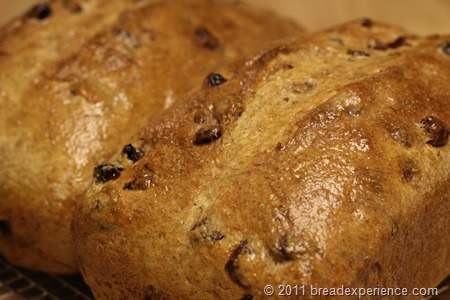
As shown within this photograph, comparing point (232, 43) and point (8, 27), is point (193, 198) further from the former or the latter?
point (8, 27)

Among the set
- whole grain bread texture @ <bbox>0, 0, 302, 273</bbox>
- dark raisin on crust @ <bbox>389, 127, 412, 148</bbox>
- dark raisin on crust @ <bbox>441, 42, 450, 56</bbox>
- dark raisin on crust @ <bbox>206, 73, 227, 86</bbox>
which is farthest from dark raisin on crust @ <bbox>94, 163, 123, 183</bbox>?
dark raisin on crust @ <bbox>441, 42, 450, 56</bbox>

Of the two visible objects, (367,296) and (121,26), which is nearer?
(367,296)

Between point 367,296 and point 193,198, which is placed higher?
point 193,198

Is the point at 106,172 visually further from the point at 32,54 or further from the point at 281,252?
the point at 32,54

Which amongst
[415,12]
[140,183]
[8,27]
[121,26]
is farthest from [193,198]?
[415,12]

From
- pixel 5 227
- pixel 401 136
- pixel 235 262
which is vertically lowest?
pixel 5 227

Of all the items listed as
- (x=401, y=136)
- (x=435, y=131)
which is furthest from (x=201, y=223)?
(x=435, y=131)
